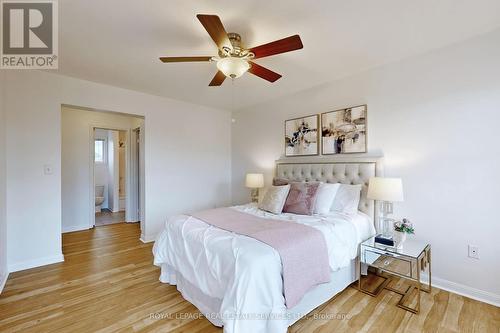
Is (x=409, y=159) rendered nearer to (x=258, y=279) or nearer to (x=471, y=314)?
(x=471, y=314)

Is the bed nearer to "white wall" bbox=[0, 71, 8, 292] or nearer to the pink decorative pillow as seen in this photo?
the pink decorative pillow

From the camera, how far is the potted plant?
7.00ft

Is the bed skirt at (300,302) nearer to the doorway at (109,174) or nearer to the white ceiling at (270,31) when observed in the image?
the white ceiling at (270,31)

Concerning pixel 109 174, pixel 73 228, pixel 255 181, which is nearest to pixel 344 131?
pixel 255 181

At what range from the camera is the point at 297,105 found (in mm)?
3633

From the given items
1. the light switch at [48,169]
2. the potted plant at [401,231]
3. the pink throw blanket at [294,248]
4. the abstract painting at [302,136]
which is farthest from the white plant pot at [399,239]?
the light switch at [48,169]

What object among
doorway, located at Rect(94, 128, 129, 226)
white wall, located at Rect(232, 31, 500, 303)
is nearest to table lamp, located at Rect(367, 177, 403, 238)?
white wall, located at Rect(232, 31, 500, 303)

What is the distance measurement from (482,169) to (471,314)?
4.19ft

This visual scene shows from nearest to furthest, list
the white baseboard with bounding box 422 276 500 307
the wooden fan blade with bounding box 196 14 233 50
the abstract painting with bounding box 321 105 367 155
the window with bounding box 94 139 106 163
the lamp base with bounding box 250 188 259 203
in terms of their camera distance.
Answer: the wooden fan blade with bounding box 196 14 233 50
the white baseboard with bounding box 422 276 500 307
the abstract painting with bounding box 321 105 367 155
the lamp base with bounding box 250 188 259 203
the window with bounding box 94 139 106 163

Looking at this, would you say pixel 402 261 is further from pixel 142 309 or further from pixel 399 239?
pixel 142 309

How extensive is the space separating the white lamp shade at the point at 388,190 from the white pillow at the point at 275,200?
0.97m

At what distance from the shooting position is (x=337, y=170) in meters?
3.02

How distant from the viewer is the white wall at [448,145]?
6.78ft

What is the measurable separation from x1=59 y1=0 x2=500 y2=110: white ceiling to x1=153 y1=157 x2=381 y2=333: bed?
1.30 metres
